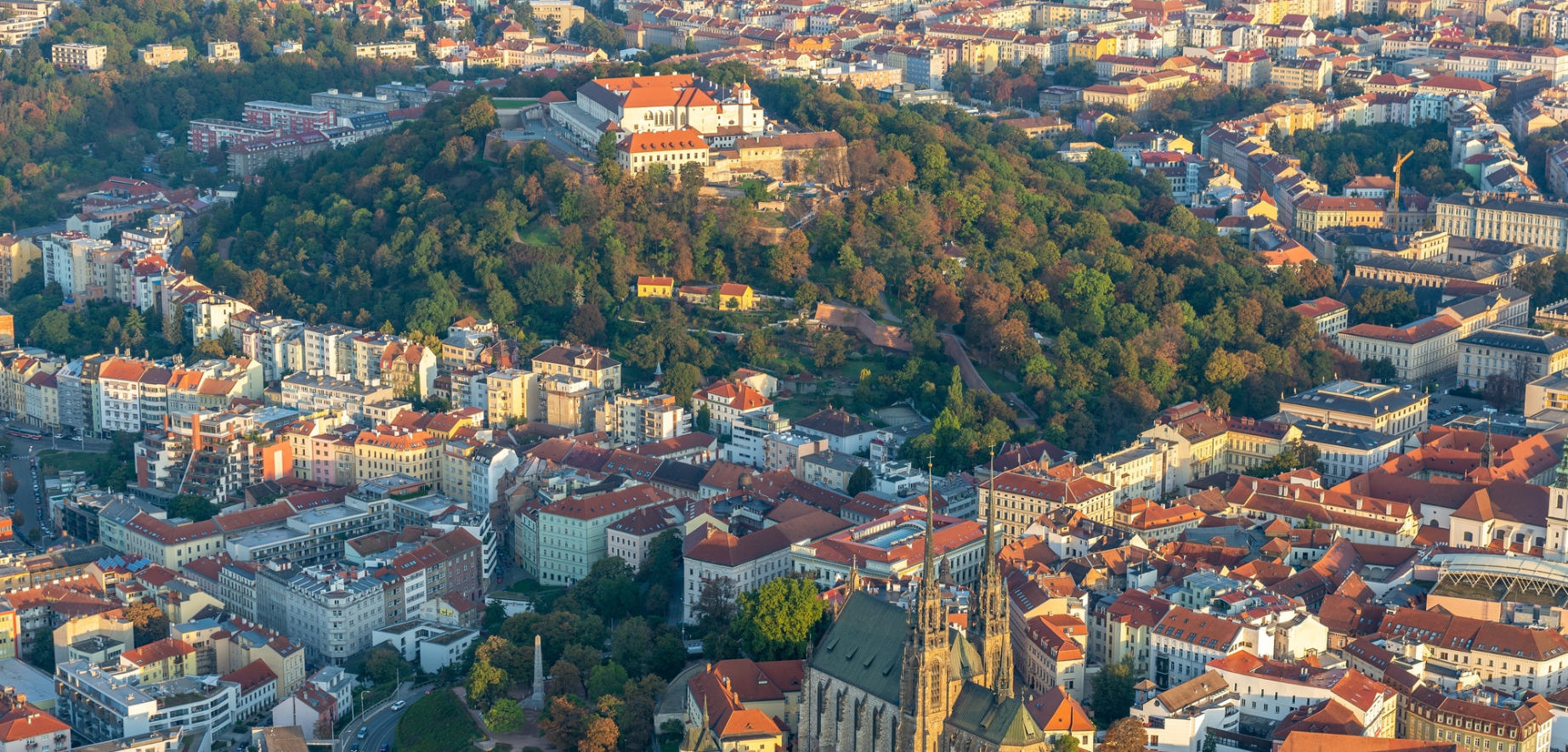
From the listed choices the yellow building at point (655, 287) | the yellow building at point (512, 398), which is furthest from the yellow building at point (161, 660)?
the yellow building at point (655, 287)

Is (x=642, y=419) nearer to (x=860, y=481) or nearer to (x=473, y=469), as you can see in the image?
(x=473, y=469)

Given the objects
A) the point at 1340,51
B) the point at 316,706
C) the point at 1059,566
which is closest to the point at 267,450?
the point at 316,706

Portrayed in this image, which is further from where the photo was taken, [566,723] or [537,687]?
[537,687]

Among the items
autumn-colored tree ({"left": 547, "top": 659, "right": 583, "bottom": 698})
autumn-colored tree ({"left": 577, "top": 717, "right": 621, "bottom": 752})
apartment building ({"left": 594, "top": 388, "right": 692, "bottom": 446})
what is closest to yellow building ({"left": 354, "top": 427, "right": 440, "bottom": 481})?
apartment building ({"left": 594, "top": 388, "right": 692, "bottom": 446})

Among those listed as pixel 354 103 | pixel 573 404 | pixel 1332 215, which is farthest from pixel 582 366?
pixel 354 103

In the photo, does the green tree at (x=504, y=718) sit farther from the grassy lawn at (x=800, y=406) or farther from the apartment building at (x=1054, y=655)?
the grassy lawn at (x=800, y=406)
